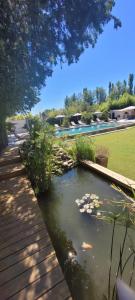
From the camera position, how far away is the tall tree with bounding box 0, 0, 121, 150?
12.5 feet

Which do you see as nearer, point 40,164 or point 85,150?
point 40,164

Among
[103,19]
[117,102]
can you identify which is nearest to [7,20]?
[103,19]

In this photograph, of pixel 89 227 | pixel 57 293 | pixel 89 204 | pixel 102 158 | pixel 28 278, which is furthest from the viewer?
pixel 102 158

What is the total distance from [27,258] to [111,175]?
339 cm

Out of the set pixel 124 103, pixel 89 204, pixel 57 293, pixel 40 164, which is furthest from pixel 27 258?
pixel 124 103

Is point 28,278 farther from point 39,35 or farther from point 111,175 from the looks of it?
point 39,35

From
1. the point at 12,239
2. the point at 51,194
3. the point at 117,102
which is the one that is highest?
the point at 117,102

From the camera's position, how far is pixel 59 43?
4660mm

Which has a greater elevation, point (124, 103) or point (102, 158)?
point (124, 103)

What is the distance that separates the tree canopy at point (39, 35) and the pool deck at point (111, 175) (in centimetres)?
321

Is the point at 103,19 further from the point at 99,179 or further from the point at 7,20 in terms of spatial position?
the point at 99,179

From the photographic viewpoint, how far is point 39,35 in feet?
13.8

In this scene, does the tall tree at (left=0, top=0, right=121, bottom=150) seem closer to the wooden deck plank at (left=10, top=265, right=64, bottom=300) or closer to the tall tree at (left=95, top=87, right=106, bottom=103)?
the wooden deck plank at (left=10, top=265, right=64, bottom=300)

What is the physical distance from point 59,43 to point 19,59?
1285 millimetres
